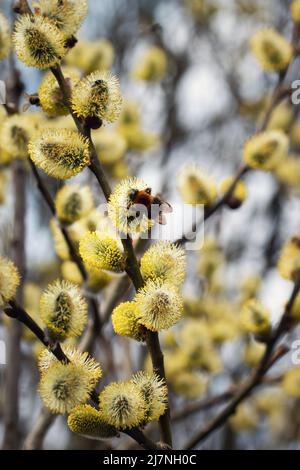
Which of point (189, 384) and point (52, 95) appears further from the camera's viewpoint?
point (189, 384)

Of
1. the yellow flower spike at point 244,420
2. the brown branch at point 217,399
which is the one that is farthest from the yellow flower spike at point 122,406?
the yellow flower spike at point 244,420

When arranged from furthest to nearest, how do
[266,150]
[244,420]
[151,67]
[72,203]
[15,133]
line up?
[244,420]
[151,67]
[266,150]
[72,203]
[15,133]

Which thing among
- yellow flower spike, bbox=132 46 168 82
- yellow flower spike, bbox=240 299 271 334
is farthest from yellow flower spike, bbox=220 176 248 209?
yellow flower spike, bbox=132 46 168 82

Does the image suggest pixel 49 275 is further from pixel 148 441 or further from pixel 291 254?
pixel 148 441

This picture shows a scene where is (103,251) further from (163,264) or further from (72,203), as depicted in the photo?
(72,203)

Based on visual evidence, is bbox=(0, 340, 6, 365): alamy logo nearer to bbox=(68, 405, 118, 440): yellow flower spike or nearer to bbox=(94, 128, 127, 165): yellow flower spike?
bbox=(94, 128, 127, 165): yellow flower spike

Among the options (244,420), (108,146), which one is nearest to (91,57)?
(108,146)
